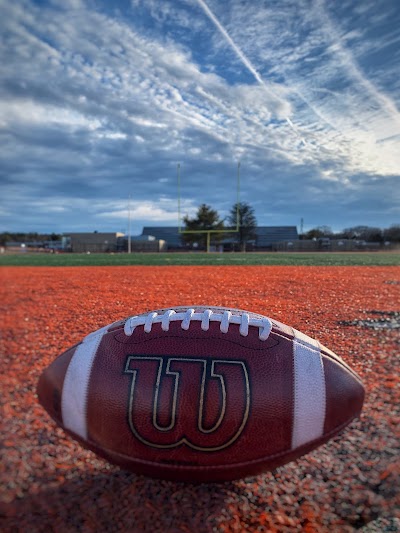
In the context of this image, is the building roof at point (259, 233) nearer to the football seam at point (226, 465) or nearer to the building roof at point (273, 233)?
the building roof at point (273, 233)

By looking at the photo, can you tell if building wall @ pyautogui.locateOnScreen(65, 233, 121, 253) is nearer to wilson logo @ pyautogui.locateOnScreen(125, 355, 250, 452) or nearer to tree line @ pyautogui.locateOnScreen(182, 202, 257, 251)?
tree line @ pyautogui.locateOnScreen(182, 202, 257, 251)

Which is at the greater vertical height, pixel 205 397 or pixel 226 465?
pixel 205 397

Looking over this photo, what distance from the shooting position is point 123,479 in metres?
0.92

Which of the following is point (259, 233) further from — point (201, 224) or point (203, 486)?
point (203, 486)

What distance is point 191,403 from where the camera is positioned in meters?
0.79

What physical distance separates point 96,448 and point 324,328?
82 centimetres

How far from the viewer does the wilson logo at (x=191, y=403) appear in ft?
2.60

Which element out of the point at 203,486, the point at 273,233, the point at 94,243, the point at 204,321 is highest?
the point at 273,233

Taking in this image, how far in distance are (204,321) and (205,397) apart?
0.17m

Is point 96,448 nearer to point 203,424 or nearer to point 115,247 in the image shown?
point 203,424

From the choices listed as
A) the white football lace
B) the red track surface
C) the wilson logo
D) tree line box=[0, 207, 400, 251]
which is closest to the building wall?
tree line box=[0, 207, 400, 251]

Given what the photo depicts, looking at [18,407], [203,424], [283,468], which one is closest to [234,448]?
[203,424]

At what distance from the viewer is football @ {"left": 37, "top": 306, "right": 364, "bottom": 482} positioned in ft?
2.62

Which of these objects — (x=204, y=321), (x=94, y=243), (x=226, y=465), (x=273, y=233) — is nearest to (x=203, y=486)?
(x=226, y=465)
